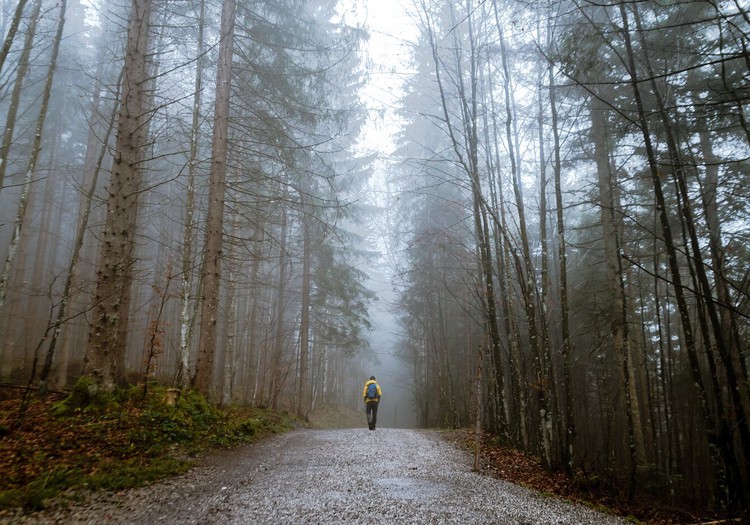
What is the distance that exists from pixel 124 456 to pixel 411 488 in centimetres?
363

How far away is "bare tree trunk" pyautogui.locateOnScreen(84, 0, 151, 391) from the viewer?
658cm

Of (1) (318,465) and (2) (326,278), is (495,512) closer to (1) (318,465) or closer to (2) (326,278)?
(1) (318,465)

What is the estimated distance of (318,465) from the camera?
665cm

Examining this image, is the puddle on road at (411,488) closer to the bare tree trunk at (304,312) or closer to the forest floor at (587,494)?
the forest floor at (587,494)

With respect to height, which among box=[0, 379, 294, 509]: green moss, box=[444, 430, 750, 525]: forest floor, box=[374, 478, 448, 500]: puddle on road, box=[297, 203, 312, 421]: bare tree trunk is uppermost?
box=[297, 203, 312, 421]: bare tree trunk

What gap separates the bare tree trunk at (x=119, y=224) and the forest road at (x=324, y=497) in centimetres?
230

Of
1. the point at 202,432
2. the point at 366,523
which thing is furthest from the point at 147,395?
the point at 366,523

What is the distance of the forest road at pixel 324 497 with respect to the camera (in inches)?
154

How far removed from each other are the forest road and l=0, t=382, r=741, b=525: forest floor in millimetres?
322

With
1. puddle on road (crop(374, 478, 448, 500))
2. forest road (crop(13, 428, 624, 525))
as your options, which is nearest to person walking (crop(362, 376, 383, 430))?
forest road (crop(13, 428, 624, 525))

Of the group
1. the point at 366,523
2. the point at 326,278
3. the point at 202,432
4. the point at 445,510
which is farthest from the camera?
the point at 326,278

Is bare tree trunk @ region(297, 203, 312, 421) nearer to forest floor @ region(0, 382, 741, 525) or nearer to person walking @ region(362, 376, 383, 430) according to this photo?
person walking @ region(362, 376, 383, 430)

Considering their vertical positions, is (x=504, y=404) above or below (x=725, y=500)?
above

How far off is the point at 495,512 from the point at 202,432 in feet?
17.1
